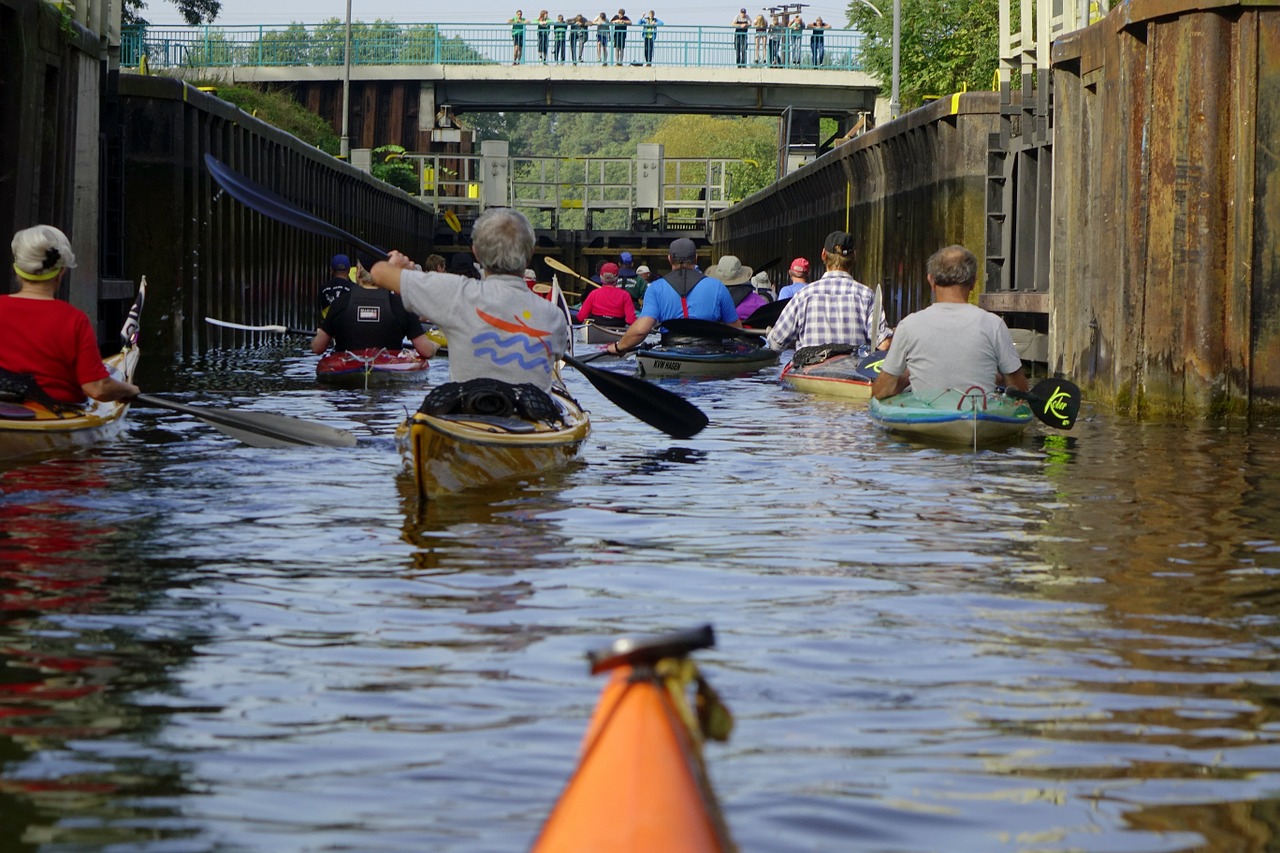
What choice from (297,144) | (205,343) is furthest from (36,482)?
(297,144)

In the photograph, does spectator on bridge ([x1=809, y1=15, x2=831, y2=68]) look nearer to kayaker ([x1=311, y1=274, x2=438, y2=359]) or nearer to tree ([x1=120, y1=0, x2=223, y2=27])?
tree ([x1=120, y1=0, x2=223, y2=27])

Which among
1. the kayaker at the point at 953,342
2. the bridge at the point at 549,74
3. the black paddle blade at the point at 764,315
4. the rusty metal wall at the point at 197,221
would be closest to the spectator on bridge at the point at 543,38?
the bridge at the point at 549,74

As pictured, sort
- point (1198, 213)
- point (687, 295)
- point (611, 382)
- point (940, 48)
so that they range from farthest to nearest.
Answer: point (940, 48) < point (687, 295) < point (1198, 213) < point (611, 382)

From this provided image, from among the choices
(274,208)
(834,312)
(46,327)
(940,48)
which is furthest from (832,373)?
(940,48)

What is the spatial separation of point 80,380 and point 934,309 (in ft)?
17.2

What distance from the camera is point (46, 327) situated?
9562 mm

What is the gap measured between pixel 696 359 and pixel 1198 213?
716 centimetres

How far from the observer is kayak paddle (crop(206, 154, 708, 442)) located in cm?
1103

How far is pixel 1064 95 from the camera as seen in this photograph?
17078 mm

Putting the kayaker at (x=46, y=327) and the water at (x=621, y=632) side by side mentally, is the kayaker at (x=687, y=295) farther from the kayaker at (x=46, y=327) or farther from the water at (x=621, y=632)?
the kayaker at (x=46, y=327)

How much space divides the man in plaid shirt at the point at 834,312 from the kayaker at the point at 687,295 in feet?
8.64

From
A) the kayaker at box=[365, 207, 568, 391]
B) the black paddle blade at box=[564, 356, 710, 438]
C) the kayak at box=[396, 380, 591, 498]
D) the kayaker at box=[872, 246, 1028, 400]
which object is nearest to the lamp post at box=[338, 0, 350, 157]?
the black paddle blade at box=[564, 356, 710, 438]

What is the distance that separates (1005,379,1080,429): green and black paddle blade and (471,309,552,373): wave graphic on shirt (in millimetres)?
3919

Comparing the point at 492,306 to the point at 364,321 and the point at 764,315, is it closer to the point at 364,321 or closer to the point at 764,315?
the point at 364,321
